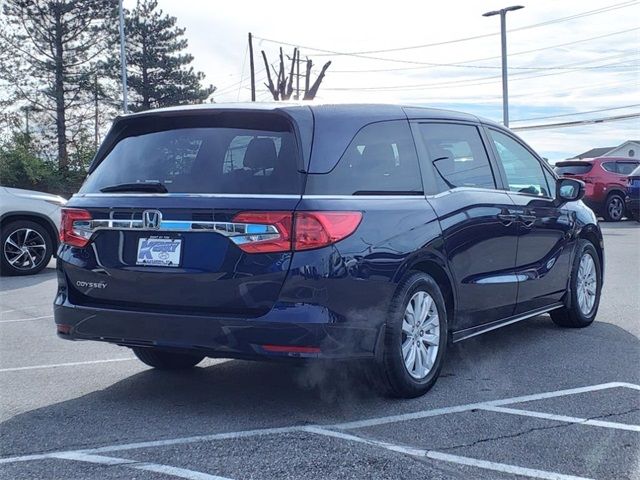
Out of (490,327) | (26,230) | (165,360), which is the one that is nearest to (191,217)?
(165,360)

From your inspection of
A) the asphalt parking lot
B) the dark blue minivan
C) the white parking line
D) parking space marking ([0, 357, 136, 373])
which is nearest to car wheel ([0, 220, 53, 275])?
the asphalt parking lot

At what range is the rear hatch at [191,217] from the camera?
411 centimetres

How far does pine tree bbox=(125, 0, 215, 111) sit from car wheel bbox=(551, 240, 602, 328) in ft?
121

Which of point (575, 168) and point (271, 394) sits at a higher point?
point (575, 168)

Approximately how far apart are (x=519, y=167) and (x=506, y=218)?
0.76 metres

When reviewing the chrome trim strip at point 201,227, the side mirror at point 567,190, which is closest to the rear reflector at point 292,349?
the chrome trim strip at point 201,227

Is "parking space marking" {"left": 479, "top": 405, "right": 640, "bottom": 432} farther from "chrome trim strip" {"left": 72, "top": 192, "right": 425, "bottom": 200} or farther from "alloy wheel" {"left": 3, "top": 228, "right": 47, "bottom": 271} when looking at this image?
"alloy wheel" {"left": 3, "top": 228, "right": 47, "bottom": 271}

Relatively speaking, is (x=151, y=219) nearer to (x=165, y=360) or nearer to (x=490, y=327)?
(x=165, y=360)

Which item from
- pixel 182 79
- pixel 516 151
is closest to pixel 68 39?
pixel 182 79

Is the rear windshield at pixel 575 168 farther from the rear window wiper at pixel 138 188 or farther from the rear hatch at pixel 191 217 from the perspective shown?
the rear window wiper at pixel 138 188

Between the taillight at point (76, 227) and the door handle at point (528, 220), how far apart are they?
3134mm

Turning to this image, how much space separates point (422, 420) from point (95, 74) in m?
37.7

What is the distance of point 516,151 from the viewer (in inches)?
250

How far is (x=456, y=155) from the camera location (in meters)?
5.45
